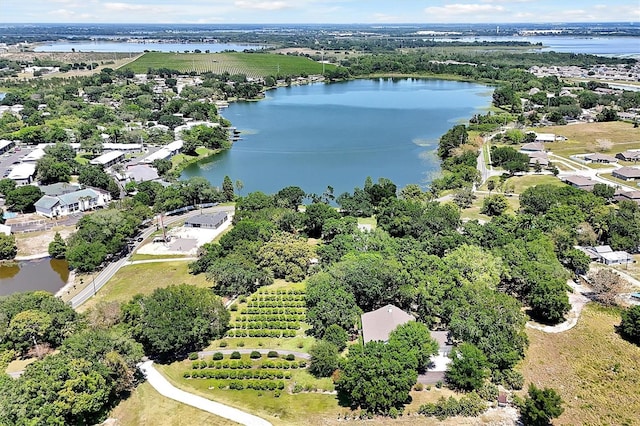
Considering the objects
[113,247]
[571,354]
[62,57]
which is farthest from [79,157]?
[62,57]

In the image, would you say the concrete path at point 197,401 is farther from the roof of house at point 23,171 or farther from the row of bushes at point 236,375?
the roof of house at point 23,171

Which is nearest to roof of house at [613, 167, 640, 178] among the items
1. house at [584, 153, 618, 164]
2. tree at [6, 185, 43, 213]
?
house at [584, 153, 618, 164]

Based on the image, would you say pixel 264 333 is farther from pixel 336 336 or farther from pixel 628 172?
pixel 628 172

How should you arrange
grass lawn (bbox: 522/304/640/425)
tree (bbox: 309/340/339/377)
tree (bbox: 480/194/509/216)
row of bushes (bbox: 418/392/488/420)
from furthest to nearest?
tree (bbox: 480/194/509/216) < tree (bbox: 309/340/339/377) < grass lawn (bbox: 522/304/640/425) < row of bushes (bbox: 418/392/488/420)

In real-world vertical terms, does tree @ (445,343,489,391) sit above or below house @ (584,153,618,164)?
below

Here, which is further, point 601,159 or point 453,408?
point 601,159

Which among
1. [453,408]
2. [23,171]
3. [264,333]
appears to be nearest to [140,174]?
[23,171]

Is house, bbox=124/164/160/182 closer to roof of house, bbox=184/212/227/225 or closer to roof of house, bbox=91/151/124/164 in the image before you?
roof of house, bbox=91/151/124/164

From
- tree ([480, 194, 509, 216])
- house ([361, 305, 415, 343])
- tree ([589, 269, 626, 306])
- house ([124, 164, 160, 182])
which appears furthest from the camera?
house ([124, 164, 160, 182])
